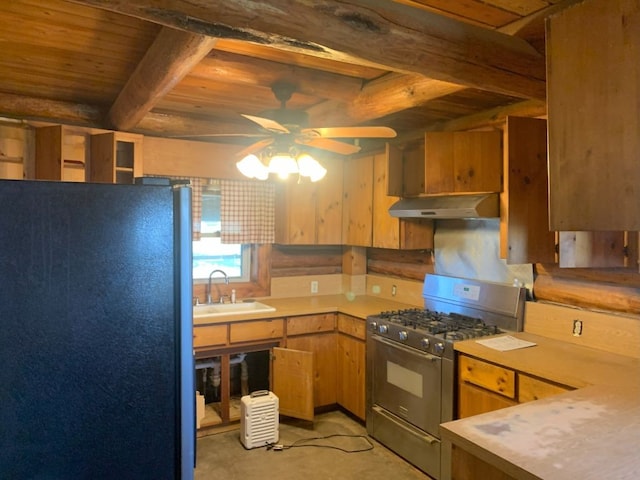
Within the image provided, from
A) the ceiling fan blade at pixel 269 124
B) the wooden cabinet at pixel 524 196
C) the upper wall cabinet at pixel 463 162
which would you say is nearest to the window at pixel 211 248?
the ceiling fan blade at pixel 269 124

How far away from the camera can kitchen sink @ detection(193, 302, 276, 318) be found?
381cm

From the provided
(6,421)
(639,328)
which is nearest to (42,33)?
(6,421)

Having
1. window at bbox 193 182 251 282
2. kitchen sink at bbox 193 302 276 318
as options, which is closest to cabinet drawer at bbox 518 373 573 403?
kitchen sink at bbox 193 302 276 318

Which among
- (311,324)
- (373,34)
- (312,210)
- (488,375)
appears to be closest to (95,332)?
(373,34)

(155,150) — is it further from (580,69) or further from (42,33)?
(580,69)

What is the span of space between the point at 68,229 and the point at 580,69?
5.51 ft

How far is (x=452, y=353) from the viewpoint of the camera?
9.15 feet

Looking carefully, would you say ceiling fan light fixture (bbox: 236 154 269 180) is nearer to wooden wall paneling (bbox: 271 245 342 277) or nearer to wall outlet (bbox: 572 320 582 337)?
wooden wall paneling (bbox: 271 245 342 277)

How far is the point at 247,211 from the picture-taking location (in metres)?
4.11

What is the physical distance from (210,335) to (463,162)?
6.93 feet

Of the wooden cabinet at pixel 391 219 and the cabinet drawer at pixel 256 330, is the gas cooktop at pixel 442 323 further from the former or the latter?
the cabinet drawer at pixel 256 330

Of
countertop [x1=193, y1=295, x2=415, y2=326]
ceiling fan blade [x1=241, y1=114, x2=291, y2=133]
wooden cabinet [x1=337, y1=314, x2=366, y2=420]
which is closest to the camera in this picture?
ceiling fan blade [x1=241, y1=114, x2=291, y2=133]

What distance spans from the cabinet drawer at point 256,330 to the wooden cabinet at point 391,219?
1.05 m

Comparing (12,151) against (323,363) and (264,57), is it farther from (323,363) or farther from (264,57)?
(323,363)
